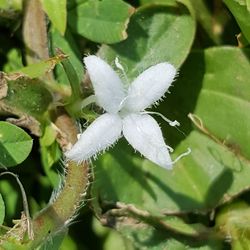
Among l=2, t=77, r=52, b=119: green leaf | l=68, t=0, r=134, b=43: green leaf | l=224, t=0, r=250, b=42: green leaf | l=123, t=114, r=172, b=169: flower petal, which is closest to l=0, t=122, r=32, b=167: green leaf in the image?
l=2, t=77, r=52, b=119: green leaf

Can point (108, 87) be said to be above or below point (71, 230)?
above

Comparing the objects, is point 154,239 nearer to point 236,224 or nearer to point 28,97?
point 236,224

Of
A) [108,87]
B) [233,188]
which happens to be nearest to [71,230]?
[233,188]

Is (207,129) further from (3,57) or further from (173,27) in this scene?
(3,57)

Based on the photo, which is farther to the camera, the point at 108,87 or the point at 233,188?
the point at 233,188

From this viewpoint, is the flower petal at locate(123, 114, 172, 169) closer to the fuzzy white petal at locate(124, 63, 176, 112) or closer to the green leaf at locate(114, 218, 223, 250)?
the fuzzy white petal at locate(124, 63, 176, 112)

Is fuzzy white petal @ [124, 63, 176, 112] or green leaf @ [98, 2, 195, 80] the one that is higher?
fuzzy white petal @ [124, 63, 176, 112]
